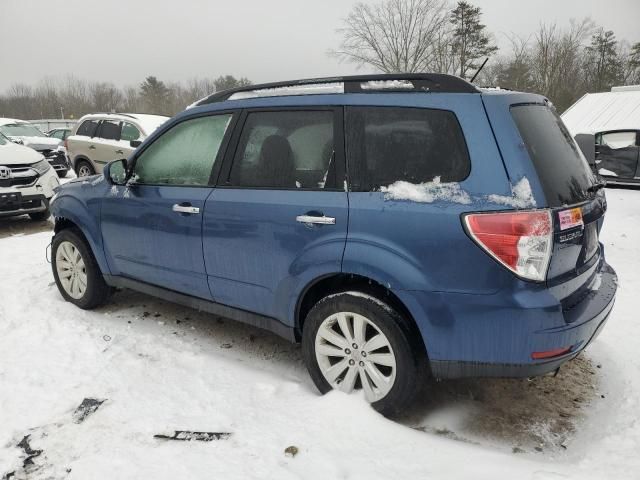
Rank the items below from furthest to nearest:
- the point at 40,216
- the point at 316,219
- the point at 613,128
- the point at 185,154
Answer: the point at 613,128, the point at 40,216, the point at 185,154, the point at 316,219

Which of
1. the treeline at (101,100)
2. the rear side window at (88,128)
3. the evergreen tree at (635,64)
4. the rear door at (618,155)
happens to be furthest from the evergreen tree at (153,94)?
the rear door at (618,155)

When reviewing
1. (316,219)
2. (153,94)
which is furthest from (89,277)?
(153,94)

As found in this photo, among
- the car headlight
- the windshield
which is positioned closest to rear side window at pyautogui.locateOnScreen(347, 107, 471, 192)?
the car headlight

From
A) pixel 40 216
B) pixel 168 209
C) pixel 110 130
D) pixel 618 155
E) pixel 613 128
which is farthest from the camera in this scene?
pixel 613 128

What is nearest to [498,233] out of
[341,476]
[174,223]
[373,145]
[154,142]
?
[373,145]

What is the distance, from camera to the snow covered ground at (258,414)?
94.3 inches

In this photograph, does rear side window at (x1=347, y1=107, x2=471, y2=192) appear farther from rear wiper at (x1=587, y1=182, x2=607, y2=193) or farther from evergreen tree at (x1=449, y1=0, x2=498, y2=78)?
evergreen tree at (x1=449, y1=0, x2=498, y2=78)

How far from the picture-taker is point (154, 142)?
12.6 ft

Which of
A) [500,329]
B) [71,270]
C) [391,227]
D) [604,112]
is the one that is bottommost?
[71,270]

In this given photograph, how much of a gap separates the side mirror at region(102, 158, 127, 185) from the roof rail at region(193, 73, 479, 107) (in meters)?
1.13

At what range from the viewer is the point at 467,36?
34.6 m

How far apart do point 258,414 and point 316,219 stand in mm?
1143

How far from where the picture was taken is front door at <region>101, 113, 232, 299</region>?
A: 3.40 meters

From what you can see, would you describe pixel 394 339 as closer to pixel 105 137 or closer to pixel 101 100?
pixel 105 137
